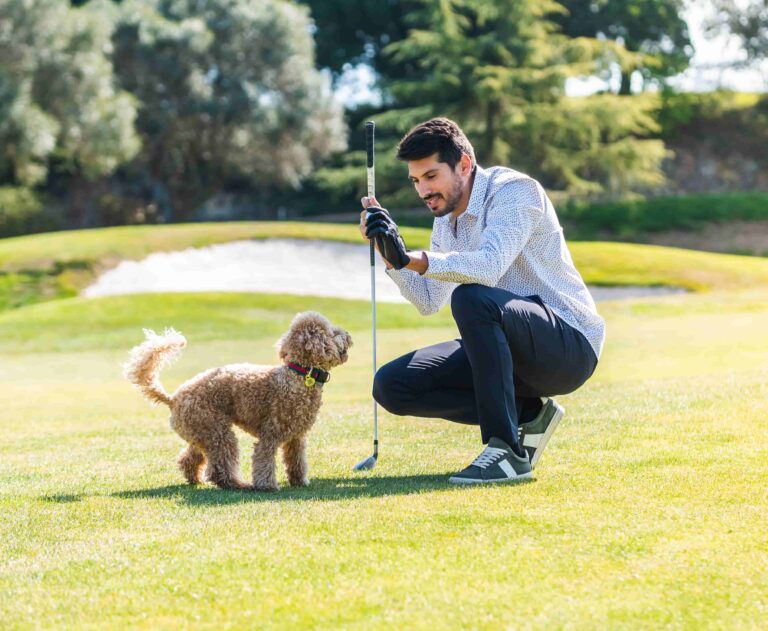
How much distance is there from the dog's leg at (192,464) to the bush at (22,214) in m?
32.8

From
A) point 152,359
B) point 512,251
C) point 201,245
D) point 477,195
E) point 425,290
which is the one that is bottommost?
point 201,245

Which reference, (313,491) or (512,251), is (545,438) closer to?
(512,251)

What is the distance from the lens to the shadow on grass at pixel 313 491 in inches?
200

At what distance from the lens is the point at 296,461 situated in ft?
18.6

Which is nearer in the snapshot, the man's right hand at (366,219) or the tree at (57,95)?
the man's right hand at (366,219)

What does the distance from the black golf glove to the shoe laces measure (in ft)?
3.40

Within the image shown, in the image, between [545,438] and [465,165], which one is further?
[545,438]

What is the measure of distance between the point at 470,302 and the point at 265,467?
138 cm

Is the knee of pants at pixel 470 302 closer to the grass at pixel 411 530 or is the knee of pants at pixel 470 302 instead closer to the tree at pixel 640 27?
the grass at pixel 411 530

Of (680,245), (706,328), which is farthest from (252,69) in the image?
(706,328)

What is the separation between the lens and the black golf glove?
5219 millimetres

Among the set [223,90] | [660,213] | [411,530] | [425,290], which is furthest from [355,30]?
[411,530]

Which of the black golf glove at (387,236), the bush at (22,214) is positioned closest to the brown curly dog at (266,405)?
the black golf glove at (387,236)

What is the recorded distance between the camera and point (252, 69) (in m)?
43.0
